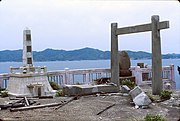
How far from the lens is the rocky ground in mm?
6984

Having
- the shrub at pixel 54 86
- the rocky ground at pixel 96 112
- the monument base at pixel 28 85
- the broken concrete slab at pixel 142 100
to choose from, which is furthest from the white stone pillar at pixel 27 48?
the broken concrete slab at pixel 142 100

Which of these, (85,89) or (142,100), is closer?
(142,100)

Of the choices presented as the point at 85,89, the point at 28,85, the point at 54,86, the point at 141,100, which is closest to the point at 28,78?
the point at 28,85

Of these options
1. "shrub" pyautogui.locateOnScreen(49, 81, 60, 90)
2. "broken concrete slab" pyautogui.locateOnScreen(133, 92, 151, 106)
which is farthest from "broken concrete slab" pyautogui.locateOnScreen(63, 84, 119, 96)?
"shrub" pyautogui.locateOnScreen(49, 81, 60, 90)

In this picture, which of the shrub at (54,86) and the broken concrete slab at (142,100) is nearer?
the broken concrete slab at (142,100)

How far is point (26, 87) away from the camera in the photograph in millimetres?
11992

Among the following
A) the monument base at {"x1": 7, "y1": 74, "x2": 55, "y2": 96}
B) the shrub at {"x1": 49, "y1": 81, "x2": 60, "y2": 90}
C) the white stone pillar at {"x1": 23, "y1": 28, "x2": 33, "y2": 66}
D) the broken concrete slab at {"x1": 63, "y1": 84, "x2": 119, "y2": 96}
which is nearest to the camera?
the broken concrete slab at {"x1": 63, "y1": 84, "x2": 119, "y2": 96}

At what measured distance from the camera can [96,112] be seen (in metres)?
7.54

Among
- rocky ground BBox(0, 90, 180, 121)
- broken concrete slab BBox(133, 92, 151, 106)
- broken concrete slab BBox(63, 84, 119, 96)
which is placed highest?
broken concrete slab BBox(63, 84, 119, 96)

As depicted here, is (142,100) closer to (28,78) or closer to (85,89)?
(85,89)

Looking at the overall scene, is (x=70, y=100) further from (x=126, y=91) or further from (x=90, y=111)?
(x=126, y=91)

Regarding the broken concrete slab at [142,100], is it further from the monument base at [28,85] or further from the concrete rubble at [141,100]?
Answer: the monument base at [28,85]

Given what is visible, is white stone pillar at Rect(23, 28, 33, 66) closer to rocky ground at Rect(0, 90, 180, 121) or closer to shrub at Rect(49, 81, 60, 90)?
shrub at Rect(49, 81, 60, 90)

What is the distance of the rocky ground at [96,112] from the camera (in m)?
6.98
